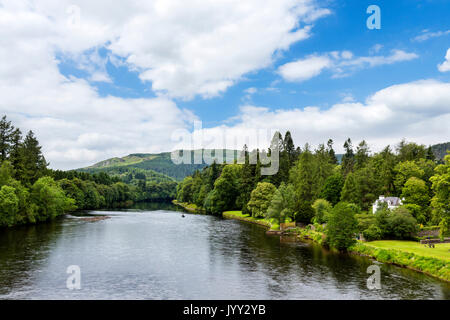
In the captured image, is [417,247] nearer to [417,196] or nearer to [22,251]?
[417,196]

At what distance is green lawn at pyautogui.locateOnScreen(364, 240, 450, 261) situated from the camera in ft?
134

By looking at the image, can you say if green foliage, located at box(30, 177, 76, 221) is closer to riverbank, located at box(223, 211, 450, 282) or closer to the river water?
the river water

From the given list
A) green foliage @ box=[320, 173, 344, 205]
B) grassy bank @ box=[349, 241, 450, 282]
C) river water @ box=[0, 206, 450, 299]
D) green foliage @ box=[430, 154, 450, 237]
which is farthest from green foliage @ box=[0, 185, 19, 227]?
green foliage @ box=[430, 154, 450, 237]

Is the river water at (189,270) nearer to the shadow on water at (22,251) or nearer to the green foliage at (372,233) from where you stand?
the shadow on water at (22,251)

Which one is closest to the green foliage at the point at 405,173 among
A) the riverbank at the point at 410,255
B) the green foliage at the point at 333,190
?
the green foliage at the point at 333,190

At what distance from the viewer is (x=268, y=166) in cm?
10494

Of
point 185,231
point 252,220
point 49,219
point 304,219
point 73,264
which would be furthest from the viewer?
point 252,220

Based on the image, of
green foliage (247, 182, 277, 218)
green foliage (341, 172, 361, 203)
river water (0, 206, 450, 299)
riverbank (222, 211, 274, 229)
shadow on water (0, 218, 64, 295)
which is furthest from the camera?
green foliage (247, 182, 277, 218)

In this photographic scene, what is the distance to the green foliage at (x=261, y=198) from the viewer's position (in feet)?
289

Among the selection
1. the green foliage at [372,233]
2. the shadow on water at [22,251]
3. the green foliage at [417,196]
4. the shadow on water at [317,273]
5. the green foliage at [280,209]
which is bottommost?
the shadow on water at [317,273]

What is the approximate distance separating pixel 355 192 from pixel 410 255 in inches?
1244

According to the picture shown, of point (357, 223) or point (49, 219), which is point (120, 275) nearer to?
point (357, 223)

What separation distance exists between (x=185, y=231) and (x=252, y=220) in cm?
2712
